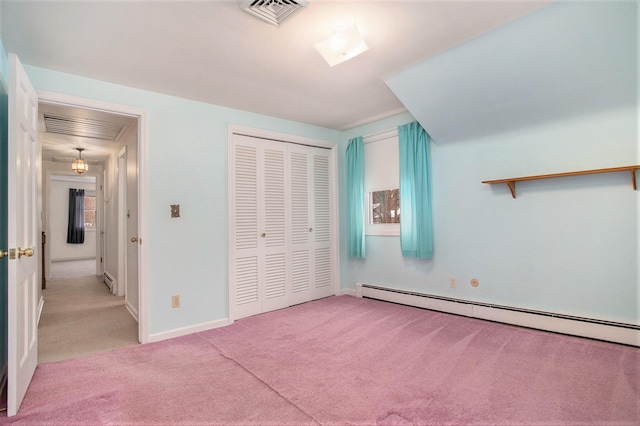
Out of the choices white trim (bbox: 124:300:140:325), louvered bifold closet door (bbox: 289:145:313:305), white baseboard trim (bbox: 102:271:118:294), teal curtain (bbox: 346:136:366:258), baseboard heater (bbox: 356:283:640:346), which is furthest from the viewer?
white baseboard trim (bbox: 102:271:118:294)

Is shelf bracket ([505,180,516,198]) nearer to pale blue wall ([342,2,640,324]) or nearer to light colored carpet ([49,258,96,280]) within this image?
pale blue wall ([342,2,640,324])

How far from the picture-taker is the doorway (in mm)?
3041

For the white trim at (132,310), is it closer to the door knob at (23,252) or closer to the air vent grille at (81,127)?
the door knob at (23,252)

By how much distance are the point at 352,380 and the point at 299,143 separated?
3022mm

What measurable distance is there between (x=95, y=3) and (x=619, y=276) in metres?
4.16

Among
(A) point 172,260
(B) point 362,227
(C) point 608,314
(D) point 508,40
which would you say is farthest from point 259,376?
(D) point 508,40

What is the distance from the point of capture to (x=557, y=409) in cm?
179

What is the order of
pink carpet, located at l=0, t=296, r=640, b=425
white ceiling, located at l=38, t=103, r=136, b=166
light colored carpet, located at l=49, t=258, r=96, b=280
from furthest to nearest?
light colored carpet, located at l=49, t=258, r=96, b=280, white ceiling, located at l=38, t=103, r=136, b=166, pink carpet, located at l=0, t=296, r=640, b=425

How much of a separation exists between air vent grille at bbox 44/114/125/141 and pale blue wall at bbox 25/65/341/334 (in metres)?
1.13

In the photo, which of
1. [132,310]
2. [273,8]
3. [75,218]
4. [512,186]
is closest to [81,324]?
[132,310]

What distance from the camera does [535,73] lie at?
2.57m

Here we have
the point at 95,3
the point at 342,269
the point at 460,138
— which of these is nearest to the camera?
the point at 95,3

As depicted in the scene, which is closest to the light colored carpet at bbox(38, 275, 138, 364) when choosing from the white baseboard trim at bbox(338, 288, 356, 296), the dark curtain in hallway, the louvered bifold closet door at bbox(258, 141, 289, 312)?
the louvered bifold closet door at bbox(258, 141, 289, 312)

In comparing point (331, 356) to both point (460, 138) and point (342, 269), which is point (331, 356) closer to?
point (342, 269)
